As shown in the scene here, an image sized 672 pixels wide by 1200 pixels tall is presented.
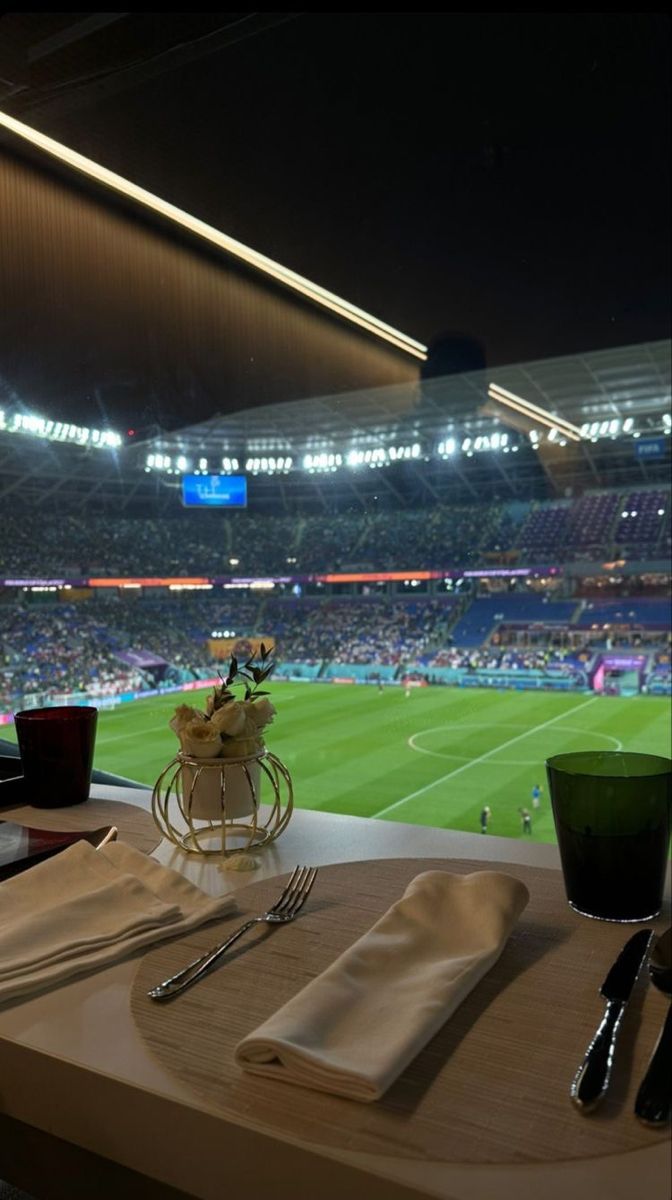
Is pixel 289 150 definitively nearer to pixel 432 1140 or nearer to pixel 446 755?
pixel 432 1140

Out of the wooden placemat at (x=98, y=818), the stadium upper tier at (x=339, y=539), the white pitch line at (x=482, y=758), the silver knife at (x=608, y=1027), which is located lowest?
the white pitch line at (x=482, y=758)

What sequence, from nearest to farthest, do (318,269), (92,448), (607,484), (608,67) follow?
→ (608,67), (318,269), (92,448), (607,484)

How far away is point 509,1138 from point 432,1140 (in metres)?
0.03

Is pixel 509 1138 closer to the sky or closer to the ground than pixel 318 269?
closer to the ground

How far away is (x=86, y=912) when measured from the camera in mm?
592

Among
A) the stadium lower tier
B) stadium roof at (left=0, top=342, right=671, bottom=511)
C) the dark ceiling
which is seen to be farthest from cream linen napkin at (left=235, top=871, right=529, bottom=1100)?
the stadium lower tier

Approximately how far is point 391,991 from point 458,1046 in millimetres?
50

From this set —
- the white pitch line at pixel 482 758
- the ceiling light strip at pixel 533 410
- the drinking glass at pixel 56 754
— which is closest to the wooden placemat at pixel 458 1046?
the drinking glass at pixel 56 754

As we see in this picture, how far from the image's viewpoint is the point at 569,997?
465 mm

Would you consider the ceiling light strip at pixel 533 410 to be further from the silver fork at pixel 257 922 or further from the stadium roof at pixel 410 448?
the silver fork at pixel 257 922

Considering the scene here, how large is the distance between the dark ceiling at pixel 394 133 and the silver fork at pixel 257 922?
139cm

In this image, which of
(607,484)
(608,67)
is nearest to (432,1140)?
(608,67)

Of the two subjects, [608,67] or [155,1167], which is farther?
[608,67]

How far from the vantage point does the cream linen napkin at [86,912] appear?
515mm
